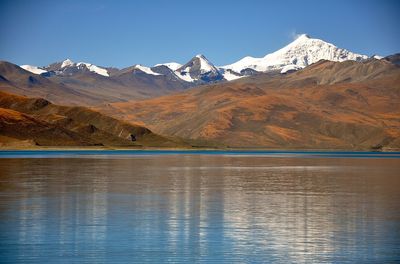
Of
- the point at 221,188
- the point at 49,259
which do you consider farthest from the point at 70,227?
the point at 221,188

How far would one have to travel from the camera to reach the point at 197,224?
159 feet

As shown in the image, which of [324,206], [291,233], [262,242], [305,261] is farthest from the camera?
[324,206]

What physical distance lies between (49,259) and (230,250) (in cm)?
1000

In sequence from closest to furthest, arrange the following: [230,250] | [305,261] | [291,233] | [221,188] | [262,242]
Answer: [305,261] < [230,250] < [262,242] < [291,233] < [221,188]

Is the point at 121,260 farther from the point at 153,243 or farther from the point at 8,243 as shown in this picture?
the point at 8,243

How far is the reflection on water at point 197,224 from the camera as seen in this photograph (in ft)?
123

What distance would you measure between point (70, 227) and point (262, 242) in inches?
538

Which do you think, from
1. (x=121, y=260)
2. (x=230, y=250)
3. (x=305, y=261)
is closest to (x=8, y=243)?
(x=121, y=260)

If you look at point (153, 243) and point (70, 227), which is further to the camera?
point (70, 227)

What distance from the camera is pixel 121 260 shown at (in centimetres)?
3572

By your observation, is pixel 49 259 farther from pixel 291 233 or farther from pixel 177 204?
pixel 177 204

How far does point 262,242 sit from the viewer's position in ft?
135

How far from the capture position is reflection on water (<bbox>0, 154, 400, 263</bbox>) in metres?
37.5

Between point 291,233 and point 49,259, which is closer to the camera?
point 49,259
